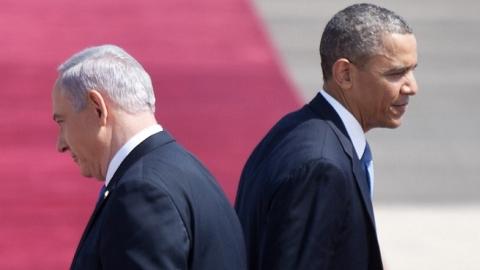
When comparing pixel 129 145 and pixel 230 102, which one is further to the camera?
pixel 230 102

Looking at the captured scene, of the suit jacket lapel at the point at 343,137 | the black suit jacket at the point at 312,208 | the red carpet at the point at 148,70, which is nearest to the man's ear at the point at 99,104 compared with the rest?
the black suit jacket at the point at 312,208

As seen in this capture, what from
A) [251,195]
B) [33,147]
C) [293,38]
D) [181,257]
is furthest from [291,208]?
[293,38]

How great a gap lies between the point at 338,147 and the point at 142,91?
2.09 ft

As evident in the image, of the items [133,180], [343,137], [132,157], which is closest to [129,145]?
[132,157]

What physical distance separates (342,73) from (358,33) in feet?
A: 0.38

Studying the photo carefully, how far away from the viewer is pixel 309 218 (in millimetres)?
3355

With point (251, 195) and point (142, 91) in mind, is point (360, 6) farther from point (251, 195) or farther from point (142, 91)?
point (142, 91)

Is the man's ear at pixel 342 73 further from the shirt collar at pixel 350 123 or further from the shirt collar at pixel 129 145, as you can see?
the shirt collar at pixel 129 145

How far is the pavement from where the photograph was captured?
7.83 metres

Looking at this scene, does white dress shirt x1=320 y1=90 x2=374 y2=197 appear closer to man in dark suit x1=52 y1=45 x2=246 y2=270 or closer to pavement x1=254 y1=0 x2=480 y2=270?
man in dark suit x1=52 y1=45 x2=246 y2=270

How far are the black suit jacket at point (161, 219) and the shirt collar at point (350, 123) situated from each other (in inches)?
22.2

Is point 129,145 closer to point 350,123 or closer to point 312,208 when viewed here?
point 312,208

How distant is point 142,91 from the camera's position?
3088 mm

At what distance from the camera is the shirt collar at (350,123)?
3.62m
